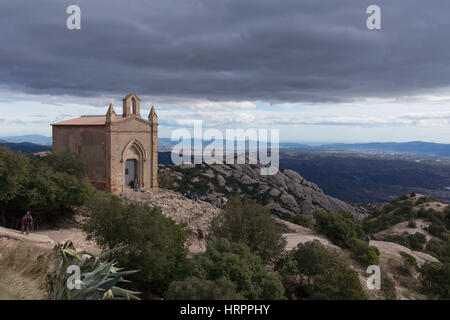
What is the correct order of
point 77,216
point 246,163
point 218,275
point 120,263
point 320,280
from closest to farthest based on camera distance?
point 218,275
point 120,263
point 320,280
point 77,216
point 246,163

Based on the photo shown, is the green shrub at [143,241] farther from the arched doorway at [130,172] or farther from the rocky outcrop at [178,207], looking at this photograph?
the arched doorway at [130,172]

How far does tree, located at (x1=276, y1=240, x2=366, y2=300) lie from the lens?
46.1ft

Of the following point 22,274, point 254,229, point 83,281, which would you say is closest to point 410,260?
point 254,229

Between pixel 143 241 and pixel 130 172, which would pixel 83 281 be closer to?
pixel 143 241

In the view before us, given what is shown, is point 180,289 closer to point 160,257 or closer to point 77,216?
point 160,257

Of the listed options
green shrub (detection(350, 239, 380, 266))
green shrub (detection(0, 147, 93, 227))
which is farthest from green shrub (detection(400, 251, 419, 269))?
green shrub (detection(0, 147, 93, 227))

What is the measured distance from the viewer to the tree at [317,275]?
14.0 meters

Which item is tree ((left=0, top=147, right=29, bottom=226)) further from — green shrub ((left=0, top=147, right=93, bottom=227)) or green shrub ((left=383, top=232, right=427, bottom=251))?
green shrub ((left=383, top=232, right=427, bottom=251))

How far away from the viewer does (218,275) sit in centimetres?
1251

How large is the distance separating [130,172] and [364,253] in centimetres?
1921

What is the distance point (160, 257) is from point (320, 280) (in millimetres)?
7449

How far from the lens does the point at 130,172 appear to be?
2770cm
